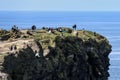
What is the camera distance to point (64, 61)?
280 feet

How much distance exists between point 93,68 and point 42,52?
43.8 feet

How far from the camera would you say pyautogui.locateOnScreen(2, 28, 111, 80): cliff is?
7825 centimetres

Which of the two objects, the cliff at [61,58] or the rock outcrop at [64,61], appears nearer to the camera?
the rock outcrop at [64,61]

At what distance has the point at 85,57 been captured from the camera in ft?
296

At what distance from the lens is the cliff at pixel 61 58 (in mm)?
78250

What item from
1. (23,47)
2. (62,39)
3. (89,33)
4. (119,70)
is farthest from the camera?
(119,70)

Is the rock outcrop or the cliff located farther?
the cliff

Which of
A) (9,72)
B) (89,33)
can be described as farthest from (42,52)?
(89,33)

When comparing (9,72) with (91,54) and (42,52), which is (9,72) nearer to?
(42,52)

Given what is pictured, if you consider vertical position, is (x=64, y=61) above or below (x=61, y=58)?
below

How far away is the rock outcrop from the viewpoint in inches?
3073

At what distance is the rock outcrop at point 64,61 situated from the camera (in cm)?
7806

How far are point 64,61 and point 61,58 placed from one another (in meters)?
0.69

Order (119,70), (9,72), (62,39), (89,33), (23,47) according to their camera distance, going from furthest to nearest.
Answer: (119,70)
(89,33)
(62,39)
(23,47)
(9,72)
